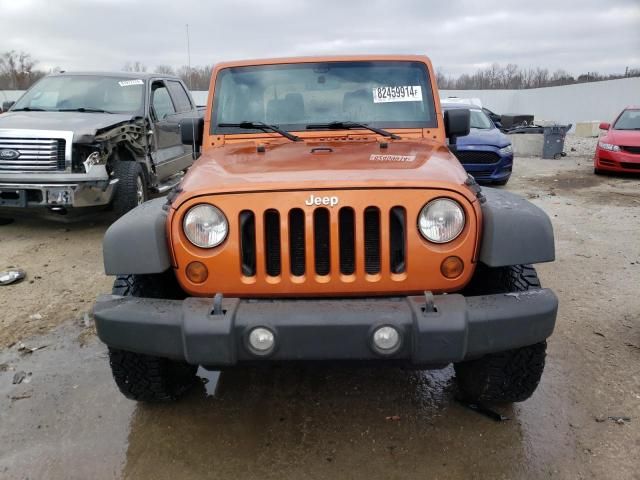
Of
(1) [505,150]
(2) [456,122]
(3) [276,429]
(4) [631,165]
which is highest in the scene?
(2) [456,122]

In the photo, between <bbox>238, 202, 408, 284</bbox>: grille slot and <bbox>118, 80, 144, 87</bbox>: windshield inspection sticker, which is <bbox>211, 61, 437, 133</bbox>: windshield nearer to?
<bbox>238, 202, 408, 284</bbox>: grille slot

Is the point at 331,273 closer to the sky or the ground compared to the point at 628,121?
closer to the ground

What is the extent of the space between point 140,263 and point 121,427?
1.00 metres

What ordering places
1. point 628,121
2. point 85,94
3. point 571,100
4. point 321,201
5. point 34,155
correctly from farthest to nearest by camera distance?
1. point 571,100
2. point 628,121
3. point 85,94
4. point 34,155
5. point 321,201

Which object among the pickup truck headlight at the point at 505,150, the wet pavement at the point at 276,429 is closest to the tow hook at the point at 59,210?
the wet pavement at the point at 276,429

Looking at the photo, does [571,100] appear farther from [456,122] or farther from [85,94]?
[456,122]

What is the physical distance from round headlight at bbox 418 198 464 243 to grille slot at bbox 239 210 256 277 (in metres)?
0.71

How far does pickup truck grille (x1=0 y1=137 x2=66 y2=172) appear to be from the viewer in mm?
5801

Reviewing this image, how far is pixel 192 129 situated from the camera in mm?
3777

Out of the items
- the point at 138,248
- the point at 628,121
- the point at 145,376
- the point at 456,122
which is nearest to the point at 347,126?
the point at 456,122

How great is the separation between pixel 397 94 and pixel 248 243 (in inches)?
69.2

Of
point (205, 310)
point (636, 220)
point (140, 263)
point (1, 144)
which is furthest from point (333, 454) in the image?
point (636, 220)

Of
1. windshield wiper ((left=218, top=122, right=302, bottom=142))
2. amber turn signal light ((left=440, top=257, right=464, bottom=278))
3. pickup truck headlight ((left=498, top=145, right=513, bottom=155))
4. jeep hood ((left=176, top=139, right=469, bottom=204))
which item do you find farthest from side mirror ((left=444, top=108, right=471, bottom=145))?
pickup truck headlight ((left=498, top=145, right=513, bottom=155))

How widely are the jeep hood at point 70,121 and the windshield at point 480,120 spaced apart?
6.95 metres
